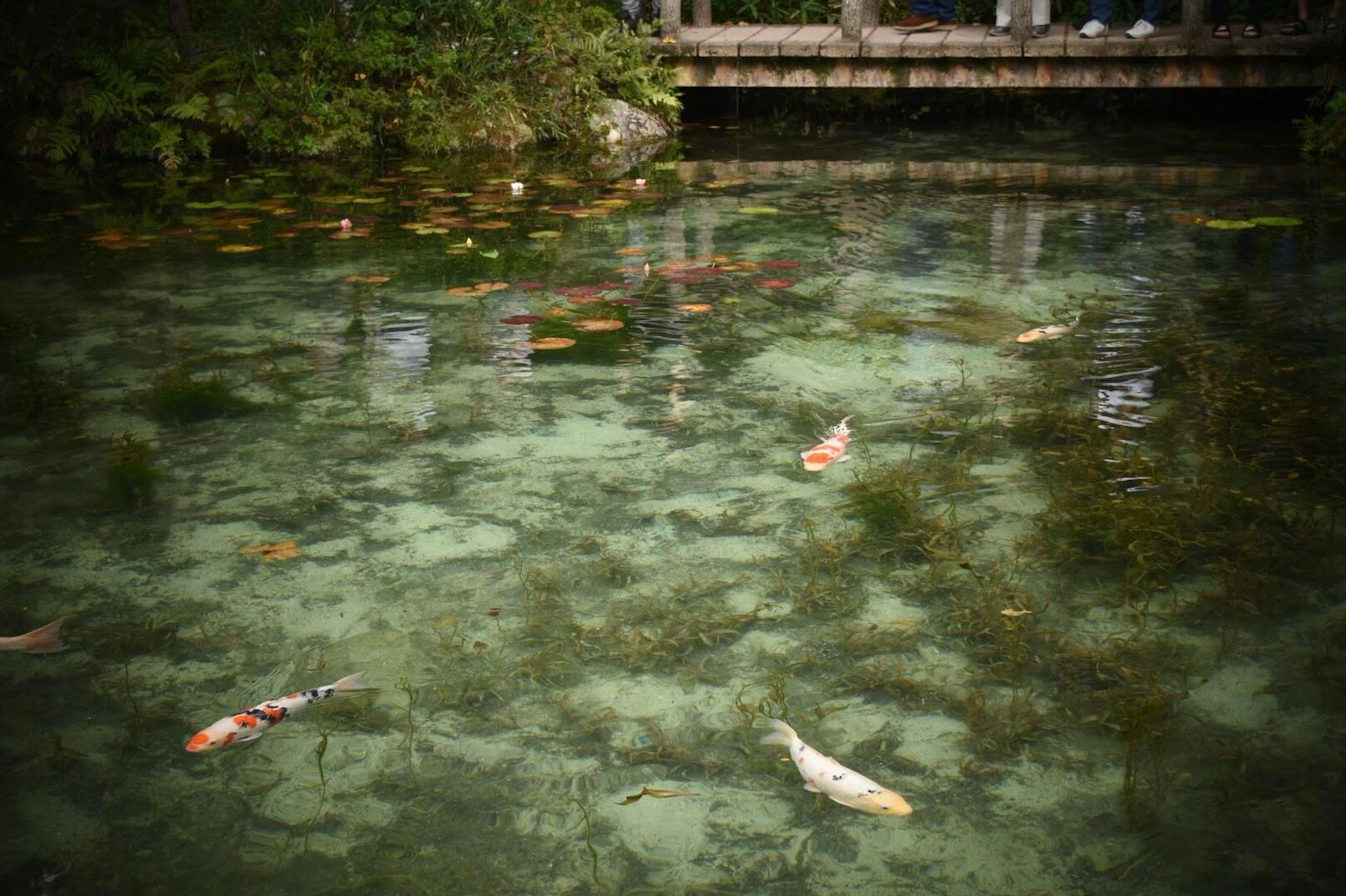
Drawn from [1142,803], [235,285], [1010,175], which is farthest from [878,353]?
[1010,175]

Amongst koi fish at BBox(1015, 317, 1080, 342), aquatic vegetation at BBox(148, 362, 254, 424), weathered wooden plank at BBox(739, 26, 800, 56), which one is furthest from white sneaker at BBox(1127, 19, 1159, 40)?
aquatic vegetation at BBox(148, 362, 254, 424)

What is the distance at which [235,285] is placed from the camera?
6.07m

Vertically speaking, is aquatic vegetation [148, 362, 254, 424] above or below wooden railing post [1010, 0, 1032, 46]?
below

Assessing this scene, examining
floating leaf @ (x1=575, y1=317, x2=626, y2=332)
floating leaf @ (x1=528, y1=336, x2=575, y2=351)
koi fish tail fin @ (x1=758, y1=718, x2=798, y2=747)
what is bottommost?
koi fish tail fin @ (x1=758, y1=718, x2=798, y2=747)

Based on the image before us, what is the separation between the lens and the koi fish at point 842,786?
2.36 m

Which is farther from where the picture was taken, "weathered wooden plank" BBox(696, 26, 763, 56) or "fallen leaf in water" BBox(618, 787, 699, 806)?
"weathered wooden plank" BBox(696, 26, 763, 56)

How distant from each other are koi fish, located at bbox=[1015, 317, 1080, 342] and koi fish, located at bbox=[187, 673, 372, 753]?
3267 millimetres

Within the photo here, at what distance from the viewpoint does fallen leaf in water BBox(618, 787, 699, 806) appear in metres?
2.40

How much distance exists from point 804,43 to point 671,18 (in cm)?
125

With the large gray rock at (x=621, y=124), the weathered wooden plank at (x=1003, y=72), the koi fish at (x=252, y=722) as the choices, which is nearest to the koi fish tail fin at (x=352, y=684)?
the koi fish at (x=252, y=722)

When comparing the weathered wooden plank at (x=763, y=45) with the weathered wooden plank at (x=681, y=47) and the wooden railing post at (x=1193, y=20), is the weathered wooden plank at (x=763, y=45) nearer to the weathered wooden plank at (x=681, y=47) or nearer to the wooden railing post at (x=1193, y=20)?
the weathered wooden plank at (x=681, y=47)

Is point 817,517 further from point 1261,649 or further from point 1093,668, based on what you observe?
point 1261,649

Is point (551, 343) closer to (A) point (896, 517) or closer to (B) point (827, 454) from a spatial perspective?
(B) point (827, 454)

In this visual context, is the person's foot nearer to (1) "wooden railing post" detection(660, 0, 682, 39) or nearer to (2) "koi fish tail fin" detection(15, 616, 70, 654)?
(1) "wooden railing post" detection(660, 0, 682, 39)
